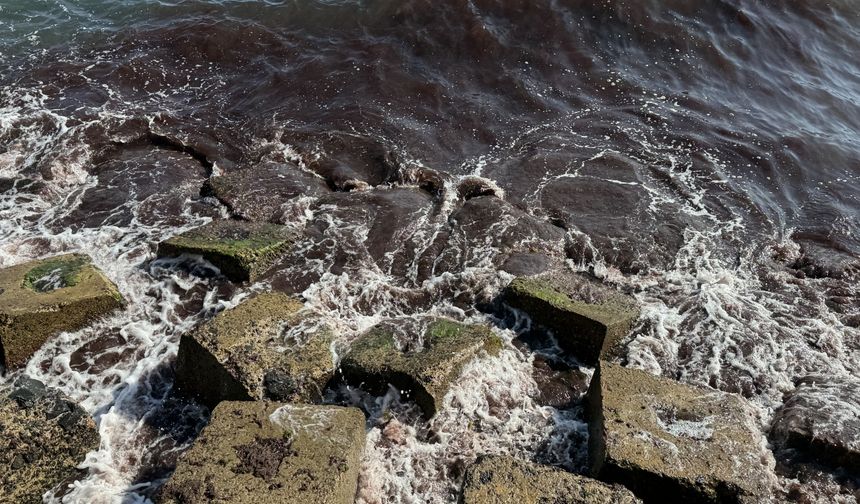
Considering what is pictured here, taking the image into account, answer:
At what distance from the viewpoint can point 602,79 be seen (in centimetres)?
1218

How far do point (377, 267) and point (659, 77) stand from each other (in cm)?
795

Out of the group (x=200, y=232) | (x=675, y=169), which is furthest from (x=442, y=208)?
(x=675, y=169)

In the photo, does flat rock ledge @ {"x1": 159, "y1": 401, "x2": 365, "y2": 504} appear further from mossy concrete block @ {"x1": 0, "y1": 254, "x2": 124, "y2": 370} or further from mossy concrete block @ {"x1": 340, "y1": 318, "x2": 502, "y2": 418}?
mossy concrete block @ {"x1": 0, "y1": 254, "x2": 124, "y2": 370}

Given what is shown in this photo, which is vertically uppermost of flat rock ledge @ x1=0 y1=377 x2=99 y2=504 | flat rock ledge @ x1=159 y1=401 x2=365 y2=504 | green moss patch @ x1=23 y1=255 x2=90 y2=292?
flat rock ledge @ x1=159 y1=401 x2=365 y2=504

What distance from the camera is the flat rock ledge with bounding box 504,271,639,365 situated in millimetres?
6293

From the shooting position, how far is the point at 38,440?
4.95 m

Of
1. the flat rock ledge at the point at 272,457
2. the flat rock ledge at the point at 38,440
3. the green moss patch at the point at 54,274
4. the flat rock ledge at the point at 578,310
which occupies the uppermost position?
the flat rock ledge at the point at 272,457

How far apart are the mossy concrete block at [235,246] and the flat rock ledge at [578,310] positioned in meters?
2.75

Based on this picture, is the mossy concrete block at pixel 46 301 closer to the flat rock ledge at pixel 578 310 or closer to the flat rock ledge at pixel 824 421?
the flat rock ledge at pixel 578 310

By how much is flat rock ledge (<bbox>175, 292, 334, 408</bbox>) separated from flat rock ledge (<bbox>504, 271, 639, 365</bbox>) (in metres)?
2.15

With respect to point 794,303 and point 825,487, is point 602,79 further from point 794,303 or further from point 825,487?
point 825,487

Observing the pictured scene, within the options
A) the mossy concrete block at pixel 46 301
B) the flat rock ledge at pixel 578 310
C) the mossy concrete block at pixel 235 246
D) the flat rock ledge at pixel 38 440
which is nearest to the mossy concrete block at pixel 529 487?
the flat rock ledge at pixel 578 310

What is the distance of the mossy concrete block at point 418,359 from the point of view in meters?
5.56

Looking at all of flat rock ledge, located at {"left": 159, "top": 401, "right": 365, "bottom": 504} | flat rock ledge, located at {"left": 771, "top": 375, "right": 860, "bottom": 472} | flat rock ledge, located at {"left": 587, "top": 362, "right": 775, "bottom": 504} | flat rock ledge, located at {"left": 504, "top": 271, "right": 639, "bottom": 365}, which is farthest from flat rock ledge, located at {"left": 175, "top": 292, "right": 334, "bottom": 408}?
flat rock ledge, located at {"left": 771, "top": 375, "right": 860, "bottom": 472}
